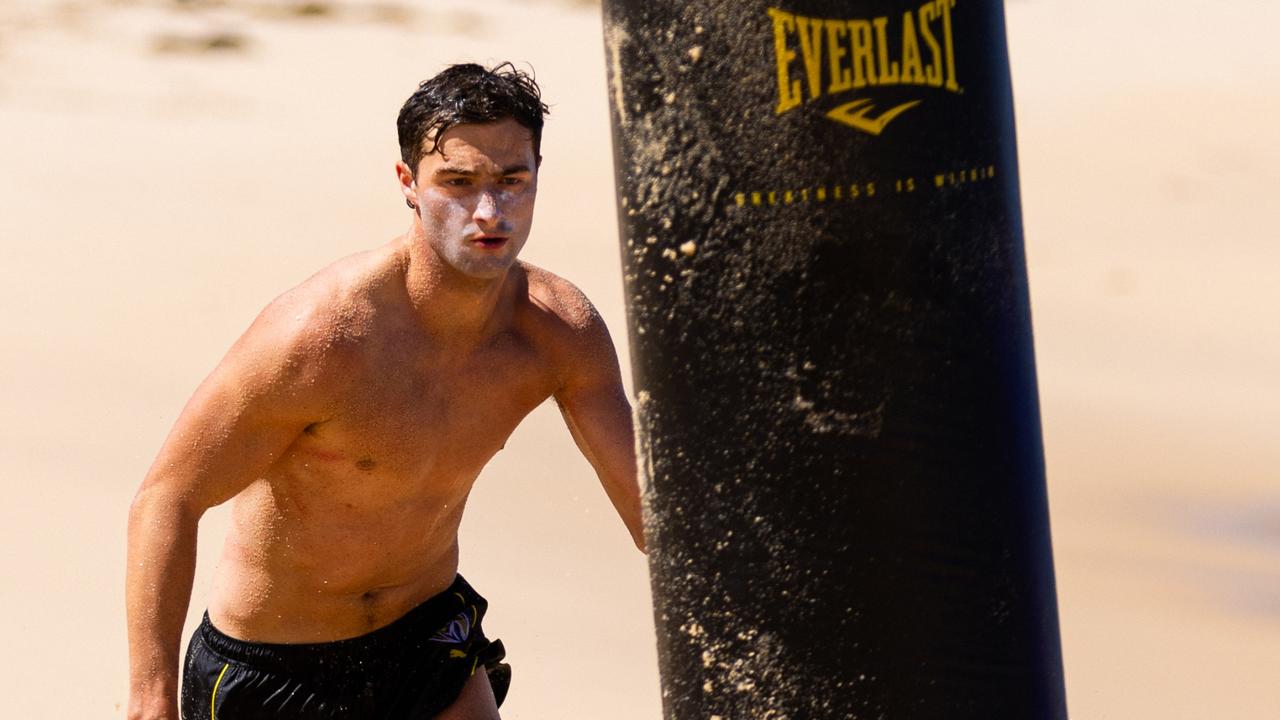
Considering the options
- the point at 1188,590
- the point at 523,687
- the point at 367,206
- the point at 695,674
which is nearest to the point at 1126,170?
the point at 367,206

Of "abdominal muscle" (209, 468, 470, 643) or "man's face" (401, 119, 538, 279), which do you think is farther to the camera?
"abdominal muscle" (209, 468, 470, 643)

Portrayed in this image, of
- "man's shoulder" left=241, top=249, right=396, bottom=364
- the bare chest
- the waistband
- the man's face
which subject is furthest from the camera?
the waistband

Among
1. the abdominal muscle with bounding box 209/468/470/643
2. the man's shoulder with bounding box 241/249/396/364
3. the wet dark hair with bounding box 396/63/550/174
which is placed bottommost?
the abdominal muscle with bounding box 209/468/470/643

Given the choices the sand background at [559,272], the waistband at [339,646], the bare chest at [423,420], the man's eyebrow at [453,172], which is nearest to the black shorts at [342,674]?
the waistband at [339,646]

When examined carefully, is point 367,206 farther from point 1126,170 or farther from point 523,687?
point 523,687

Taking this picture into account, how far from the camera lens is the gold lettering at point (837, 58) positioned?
2072mm

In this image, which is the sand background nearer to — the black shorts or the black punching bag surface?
the black shorts

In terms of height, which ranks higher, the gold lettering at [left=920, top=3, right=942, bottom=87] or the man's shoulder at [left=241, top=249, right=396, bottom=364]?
the gold lettering at [left=920, top=3, right=942, bottom=87]

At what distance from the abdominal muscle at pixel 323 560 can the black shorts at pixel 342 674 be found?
0.03 meters

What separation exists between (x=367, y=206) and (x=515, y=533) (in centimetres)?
667

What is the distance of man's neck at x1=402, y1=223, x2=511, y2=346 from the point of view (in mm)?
3318

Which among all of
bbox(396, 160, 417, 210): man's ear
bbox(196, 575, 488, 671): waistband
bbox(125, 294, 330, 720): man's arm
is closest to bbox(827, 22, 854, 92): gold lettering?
bbox(396, 160, 417, 210): man's ear

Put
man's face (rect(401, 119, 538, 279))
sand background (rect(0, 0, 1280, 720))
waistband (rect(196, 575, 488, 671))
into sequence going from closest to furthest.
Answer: man's face (rect(401, 119, 538, 279)) → waistband (rect(196, 575, 488, 671)) → sand background (rect(0, 0, 1280, 720))

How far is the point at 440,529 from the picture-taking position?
3.77 m
